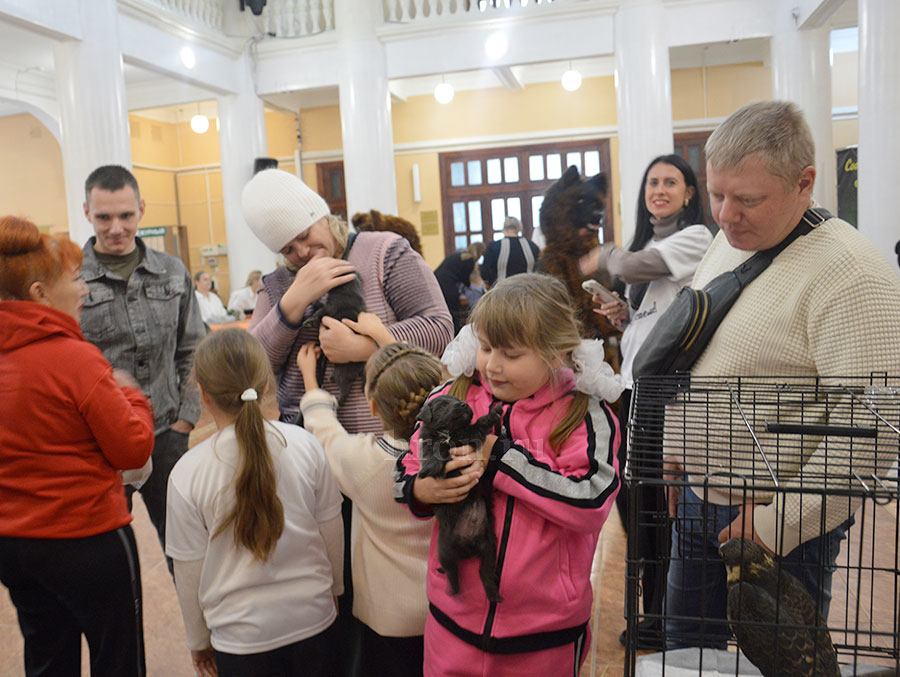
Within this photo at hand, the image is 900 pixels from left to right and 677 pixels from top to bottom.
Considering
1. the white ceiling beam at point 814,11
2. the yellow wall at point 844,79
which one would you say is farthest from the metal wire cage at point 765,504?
the yellow wall at point 844,79

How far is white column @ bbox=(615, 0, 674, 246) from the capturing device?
8.29 metres

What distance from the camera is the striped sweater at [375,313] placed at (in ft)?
6.55

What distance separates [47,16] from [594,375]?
6.98 m

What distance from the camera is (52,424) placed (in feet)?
5.65

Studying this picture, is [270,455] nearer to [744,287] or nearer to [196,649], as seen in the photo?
[196,649]

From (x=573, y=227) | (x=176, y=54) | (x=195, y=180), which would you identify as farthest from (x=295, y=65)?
(x=573, y=227)

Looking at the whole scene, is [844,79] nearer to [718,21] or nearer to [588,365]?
[718,21]

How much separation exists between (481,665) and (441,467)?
0.44 meters

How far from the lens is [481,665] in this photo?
143cm

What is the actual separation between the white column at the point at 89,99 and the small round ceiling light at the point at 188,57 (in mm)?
1469

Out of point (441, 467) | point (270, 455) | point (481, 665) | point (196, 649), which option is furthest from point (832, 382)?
point (196, 649)

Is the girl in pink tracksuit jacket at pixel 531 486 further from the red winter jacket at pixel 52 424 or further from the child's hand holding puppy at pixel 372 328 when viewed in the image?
the red winter jacket at pixel 52 424

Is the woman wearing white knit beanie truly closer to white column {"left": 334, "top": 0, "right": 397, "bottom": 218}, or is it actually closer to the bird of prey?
the bird of prey

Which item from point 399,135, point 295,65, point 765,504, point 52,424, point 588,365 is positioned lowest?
point 765,504
